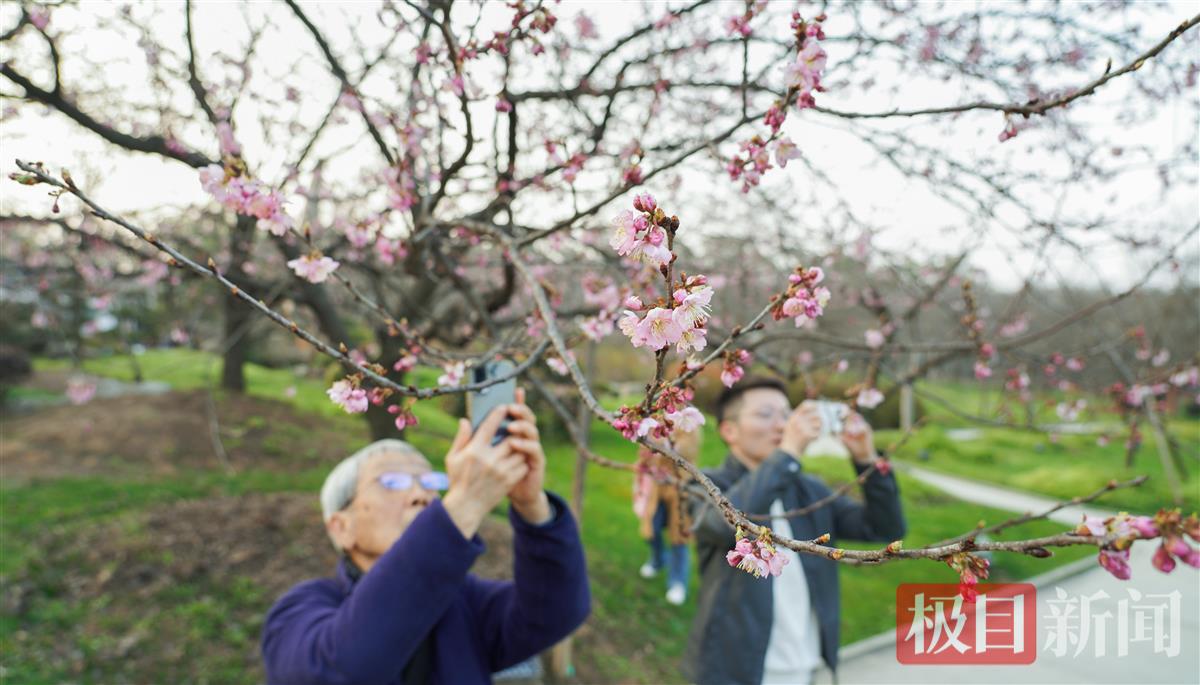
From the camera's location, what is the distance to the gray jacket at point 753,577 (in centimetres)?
228

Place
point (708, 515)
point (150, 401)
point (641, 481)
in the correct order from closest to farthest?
point (708, 515) → point (641, 481) → point (150, 401)

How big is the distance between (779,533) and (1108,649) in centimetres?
209

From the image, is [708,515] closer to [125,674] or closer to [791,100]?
[791,100]

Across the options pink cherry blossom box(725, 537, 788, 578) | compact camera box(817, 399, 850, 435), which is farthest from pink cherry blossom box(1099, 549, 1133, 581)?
compact camera box(817, 399, 850, 435)

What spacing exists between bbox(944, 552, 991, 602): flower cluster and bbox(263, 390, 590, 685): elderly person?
1012 mm

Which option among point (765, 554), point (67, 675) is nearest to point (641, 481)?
point (765, 554)

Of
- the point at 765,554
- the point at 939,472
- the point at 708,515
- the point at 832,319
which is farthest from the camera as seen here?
the point at 939,472

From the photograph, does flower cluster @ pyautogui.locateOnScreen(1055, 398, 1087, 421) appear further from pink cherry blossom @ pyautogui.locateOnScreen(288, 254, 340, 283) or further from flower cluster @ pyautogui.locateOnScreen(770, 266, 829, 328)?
pink cherry blossom @ pyautogui.locateOnScreen(288, 254, 340, 283)

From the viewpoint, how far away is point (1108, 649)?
9.53ft

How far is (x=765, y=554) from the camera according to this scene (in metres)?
0.71

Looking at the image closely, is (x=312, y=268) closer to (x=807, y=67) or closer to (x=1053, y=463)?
(x=807, y=67)

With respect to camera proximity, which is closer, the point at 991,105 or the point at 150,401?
the point at 991,105

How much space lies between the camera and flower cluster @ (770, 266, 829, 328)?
2.99 feet

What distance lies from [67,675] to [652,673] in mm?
3512
